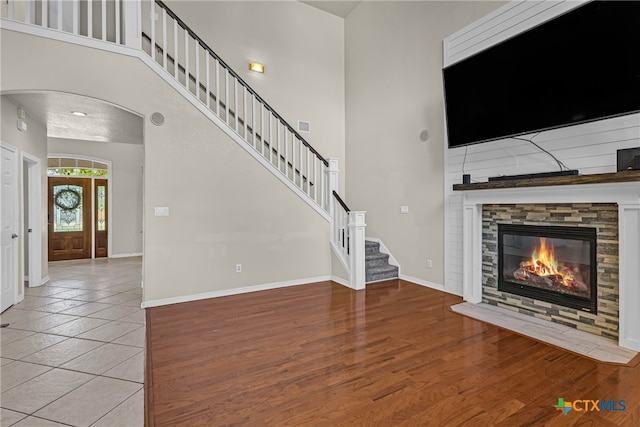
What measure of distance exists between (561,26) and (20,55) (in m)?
5.39

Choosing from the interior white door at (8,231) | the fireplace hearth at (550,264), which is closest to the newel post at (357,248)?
the fireplace hearth at (550,264)

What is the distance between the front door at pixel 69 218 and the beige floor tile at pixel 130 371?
22.9 ft

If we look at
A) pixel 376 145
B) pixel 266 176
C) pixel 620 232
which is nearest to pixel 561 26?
pixel 620 232

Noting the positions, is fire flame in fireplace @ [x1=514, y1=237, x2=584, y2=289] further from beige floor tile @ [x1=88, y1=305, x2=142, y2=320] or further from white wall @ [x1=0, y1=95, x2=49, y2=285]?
white wall @ [x1=0, y1=95, x2=49, y2=285]

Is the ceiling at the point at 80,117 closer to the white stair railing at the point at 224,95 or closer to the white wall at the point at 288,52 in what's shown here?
the white stair railing at the point at 224,95

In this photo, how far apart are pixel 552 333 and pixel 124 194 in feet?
31.1

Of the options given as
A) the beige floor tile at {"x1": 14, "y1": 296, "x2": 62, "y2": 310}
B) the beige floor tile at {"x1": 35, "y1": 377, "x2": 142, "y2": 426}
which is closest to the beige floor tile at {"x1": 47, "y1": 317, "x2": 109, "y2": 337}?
the beige floor tile at {"x1": 14, "y1": 296, "x2": 62, "y2": 310}

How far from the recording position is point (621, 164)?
2617 millimetres

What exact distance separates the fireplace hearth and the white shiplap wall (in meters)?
0.60

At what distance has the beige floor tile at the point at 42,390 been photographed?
2025 mm

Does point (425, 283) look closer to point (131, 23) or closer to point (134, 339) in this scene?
point (134, 339)

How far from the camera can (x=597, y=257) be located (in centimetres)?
290

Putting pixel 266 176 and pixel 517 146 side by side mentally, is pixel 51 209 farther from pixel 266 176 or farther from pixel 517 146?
pixel 517 146

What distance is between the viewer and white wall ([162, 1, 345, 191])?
5555mm
